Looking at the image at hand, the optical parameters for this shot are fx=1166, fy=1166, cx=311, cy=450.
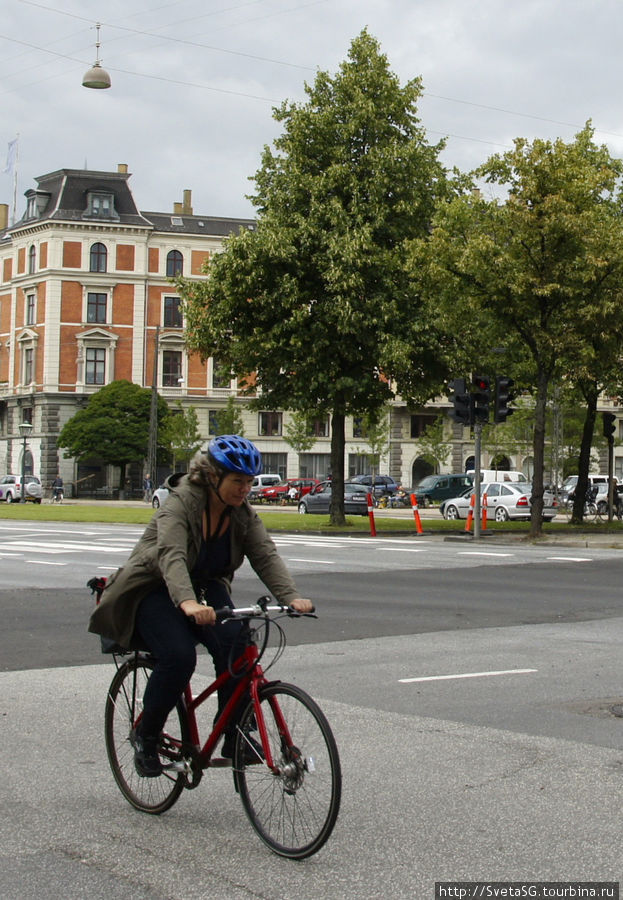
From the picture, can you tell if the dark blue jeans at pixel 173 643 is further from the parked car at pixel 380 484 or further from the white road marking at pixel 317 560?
the parked car at pixel 380 484

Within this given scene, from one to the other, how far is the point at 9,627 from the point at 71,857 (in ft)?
24.7

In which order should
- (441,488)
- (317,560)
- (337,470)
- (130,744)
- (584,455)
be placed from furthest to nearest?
(441,488) < (584,455) < (337,470) < (317,560) < (130,744)

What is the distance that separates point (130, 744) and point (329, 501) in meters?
44.8

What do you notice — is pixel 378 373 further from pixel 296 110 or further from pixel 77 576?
pixel 77 576

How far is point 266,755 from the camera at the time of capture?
466 centimetres

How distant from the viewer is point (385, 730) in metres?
6.99

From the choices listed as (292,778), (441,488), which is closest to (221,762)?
(292,778)

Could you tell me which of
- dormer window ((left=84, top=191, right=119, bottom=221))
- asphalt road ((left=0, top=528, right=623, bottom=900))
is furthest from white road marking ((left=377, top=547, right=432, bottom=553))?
dormer window ((left=84, top=191, right=119, bottom=221))

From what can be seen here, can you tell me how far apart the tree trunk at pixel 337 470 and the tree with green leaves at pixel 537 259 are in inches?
245

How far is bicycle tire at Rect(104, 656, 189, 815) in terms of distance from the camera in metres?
5.16

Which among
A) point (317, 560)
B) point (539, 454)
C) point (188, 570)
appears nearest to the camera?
point (188, 570)

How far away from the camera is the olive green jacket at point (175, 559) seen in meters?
4.77

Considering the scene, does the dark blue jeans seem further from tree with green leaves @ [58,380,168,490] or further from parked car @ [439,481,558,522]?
tree with green leaves @ [58,380,168,490]

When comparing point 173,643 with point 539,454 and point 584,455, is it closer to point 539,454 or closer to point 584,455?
point 539,454
